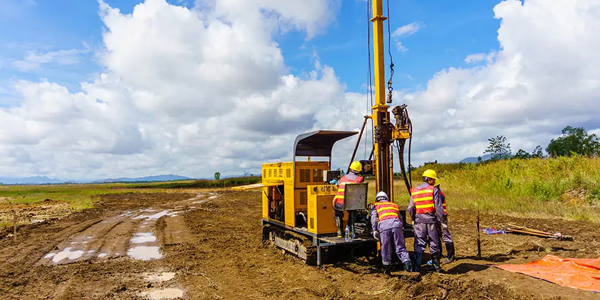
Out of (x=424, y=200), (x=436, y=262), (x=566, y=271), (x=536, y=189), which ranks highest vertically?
(x=424, y=200)

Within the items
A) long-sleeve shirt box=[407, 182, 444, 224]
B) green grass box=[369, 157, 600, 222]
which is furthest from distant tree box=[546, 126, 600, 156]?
A: long-sleeve shirt box=[407, 182, 444, 224]

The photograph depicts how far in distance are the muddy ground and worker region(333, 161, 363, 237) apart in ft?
3.46

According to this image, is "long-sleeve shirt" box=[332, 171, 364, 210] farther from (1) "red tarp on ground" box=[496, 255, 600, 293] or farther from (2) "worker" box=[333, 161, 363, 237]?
(1) "red tarp on ground" box=[496, 255, 600, 293]

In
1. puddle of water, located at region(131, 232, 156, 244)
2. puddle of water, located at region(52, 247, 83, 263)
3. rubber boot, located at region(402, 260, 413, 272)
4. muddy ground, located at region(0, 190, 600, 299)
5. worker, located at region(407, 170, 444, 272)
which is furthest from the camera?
puddle of water, located at region(131, 232, 156, 244)

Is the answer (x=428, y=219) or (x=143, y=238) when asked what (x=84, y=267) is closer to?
(x=143, y=238)

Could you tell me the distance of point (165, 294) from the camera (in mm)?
8141

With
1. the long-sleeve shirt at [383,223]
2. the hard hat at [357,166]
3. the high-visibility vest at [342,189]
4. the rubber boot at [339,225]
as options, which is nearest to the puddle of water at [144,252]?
the rubber boot at [339,225]

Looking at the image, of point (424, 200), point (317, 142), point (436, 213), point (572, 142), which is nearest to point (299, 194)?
point (317, 142)

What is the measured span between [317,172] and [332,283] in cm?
361

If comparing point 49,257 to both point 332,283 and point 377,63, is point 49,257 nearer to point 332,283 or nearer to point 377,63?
point 332,283

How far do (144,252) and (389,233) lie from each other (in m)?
8.19

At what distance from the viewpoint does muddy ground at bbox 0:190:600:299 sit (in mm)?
7316

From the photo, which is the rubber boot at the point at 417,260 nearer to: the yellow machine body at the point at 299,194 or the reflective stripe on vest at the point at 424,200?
the reflective stripe on vest at the point at 424,200

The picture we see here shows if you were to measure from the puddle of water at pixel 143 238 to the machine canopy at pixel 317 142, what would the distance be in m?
7.38
